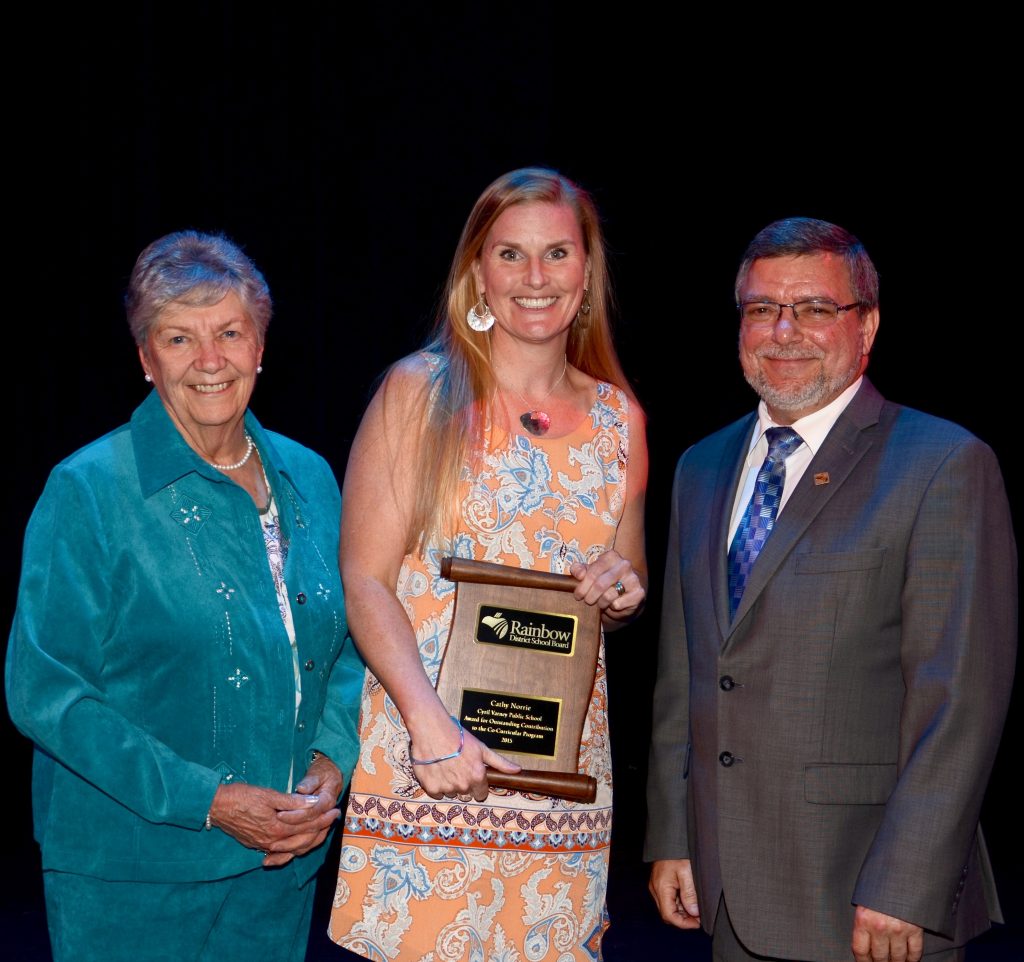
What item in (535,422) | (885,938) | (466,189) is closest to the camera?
(885,938)

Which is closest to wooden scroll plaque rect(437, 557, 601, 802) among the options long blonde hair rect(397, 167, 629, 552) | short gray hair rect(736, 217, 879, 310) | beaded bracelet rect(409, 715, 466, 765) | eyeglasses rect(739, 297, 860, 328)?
beaded bracelet rect(409, 715, 466, 765)

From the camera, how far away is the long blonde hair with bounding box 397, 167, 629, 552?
8.41 ft

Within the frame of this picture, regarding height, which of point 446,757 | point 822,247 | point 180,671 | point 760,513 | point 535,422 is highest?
point 822,247

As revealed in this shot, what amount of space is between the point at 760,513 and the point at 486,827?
2.56 feet

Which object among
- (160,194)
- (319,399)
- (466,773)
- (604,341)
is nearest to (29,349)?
(160,194)

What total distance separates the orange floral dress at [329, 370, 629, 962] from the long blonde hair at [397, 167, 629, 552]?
0.05m

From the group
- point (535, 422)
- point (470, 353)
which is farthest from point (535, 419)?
point (470, 353)

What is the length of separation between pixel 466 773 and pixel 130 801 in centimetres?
59

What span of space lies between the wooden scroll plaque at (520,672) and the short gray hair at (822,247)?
0.75 m

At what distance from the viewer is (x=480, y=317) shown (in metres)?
2.74

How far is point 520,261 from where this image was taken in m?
2.66

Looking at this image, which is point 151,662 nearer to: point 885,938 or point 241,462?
point 241,462

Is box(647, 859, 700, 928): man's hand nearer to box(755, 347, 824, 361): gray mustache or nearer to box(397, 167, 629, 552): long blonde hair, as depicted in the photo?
box(397, 167, 629, 552): long blonde hair

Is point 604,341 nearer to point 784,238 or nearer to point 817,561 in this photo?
point 784,238
